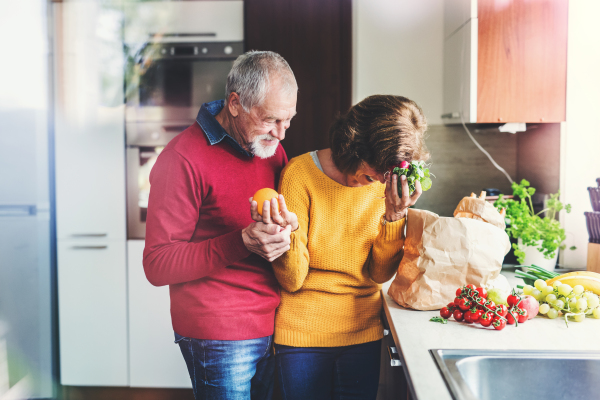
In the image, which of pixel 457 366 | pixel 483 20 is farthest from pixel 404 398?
pixel 483 20

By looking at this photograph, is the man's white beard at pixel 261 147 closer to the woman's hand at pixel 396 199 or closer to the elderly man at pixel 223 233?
the elderly man at pixel 223 233

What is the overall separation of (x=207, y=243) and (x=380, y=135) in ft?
1.57

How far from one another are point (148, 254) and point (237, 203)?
0.24 m

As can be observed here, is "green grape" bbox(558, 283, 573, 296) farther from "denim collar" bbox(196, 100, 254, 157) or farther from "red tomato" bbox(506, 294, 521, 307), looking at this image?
"denim collar" bbox(196, 100, 254, 157)

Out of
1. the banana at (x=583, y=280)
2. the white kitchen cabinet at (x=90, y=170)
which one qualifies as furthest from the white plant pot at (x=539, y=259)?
the white kitchen cabinet at (x=90, y=170)

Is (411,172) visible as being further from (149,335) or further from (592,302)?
(149,335)

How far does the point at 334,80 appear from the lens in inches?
86.7

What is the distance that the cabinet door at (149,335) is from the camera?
2.20m

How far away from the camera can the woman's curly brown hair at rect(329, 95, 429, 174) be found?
1095 mm

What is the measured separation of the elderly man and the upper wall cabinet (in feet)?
3.54

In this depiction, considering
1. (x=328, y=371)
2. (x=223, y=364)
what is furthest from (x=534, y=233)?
(x=223, y=364)


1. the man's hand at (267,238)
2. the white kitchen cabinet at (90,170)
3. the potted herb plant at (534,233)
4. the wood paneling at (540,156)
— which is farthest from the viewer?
the white kitchen cabinet at (90,170)

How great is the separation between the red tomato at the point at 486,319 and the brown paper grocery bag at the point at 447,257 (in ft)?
0.37

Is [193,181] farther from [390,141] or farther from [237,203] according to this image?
[390,141]
